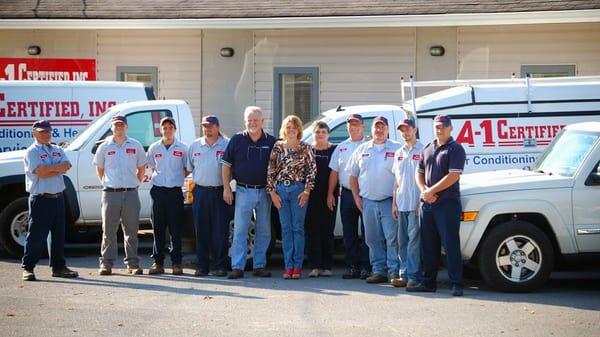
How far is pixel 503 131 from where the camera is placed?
12.2 meters

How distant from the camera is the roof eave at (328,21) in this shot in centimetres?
1559

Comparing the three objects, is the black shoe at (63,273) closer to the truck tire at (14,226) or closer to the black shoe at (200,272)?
the black shoe at (200,272)

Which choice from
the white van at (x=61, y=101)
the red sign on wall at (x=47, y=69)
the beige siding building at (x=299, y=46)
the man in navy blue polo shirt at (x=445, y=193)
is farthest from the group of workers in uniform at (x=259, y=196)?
the red sign on wall at (x=47, y=69)

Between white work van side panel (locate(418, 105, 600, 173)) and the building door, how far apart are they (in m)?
5.50

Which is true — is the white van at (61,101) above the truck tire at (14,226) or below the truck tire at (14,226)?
above

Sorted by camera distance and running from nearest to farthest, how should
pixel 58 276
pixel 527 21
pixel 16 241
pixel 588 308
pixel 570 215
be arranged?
pixel 588 308 → pixel 570 215 → pixel 58 276 → pixel 16 241 → pixel 527 21

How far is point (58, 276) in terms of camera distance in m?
11.0

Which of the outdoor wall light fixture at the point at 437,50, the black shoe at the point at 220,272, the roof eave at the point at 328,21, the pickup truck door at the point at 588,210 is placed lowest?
the black shoe at the point at 220,272

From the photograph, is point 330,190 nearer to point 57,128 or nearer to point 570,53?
point 57,128

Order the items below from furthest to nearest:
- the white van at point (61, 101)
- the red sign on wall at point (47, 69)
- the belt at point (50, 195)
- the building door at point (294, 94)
→ the red sign on wall at point (47, 69) < the building door at point (294, 94) < the white van at point (61, 101) < the belt at point (50, 195)

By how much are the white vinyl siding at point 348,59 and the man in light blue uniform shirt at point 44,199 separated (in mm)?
6988

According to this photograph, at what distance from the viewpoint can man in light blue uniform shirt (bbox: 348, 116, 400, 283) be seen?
34.9 feet

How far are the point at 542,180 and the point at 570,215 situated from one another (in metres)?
0.45

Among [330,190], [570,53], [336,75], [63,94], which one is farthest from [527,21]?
[63,94]
